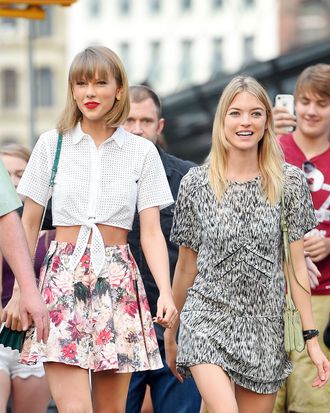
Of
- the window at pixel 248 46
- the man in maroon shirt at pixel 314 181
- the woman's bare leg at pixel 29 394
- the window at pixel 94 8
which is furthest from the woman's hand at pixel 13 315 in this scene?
the window at pixel 94 8

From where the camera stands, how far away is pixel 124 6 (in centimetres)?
10075

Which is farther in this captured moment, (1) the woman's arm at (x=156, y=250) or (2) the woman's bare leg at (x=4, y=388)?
(2) the woman's bare leg at (x=4, y=388)

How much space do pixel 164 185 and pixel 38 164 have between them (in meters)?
0.62

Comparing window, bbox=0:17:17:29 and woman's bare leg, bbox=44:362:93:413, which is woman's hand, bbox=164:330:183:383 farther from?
window, bbox=0:17:17:29

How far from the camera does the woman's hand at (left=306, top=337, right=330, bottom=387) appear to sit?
6.84 m

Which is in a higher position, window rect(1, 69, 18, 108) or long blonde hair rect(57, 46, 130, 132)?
long blonde hair rect(57, 46, 130, 132)

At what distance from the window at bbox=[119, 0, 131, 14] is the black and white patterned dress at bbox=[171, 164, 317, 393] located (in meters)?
94.6

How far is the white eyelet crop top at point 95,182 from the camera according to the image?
266 inches

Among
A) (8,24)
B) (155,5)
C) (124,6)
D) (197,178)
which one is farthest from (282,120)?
(124,6)

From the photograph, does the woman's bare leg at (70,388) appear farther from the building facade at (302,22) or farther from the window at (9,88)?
the window at (9,88)

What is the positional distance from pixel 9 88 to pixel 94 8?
9051mm

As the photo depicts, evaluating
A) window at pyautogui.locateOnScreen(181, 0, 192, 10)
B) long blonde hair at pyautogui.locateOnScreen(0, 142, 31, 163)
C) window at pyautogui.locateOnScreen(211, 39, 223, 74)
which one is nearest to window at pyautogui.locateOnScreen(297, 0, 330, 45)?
window at pyautogui.locateOnScreen(211, 39, 223, 74)

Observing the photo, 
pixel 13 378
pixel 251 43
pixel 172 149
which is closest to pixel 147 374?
pixel 13 378

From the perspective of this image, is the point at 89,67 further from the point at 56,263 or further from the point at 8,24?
the point at 8,24
